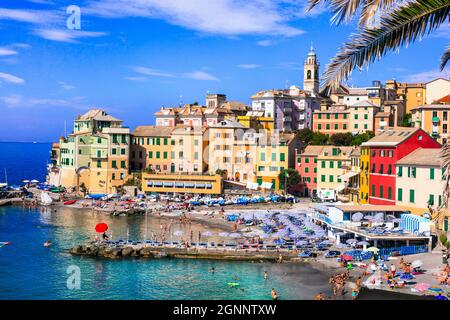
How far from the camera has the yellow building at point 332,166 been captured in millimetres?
67562

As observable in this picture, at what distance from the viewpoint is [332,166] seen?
224ft

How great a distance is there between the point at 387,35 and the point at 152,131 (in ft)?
244

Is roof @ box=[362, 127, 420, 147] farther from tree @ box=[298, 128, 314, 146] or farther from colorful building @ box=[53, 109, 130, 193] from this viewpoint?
colorful building @ box=[53, 109, 130, 193]

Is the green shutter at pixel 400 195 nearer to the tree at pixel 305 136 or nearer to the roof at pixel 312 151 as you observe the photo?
the roof at pixel 312 151

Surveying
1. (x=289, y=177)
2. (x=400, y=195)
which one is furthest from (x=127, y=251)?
(x=289, y=177)

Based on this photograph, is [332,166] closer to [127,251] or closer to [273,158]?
[273,158]

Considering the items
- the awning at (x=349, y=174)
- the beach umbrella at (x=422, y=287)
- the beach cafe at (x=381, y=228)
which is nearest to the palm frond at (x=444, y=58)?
the beach umbrella at (x=422, y=287)

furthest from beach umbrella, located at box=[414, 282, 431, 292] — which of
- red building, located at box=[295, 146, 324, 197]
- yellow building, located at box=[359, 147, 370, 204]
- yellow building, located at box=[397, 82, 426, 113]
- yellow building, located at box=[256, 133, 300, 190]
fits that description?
yellow building, located at box=[397, 82, 426, 113]

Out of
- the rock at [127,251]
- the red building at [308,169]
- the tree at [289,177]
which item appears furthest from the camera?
the red building at [308,169]

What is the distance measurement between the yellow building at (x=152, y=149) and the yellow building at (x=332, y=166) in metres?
21.5

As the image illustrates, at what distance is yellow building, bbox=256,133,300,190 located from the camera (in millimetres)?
72438

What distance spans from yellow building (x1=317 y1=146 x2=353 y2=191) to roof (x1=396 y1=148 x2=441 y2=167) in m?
19.6

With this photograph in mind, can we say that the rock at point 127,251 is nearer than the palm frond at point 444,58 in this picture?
No

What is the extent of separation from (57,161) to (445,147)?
88.1 m
